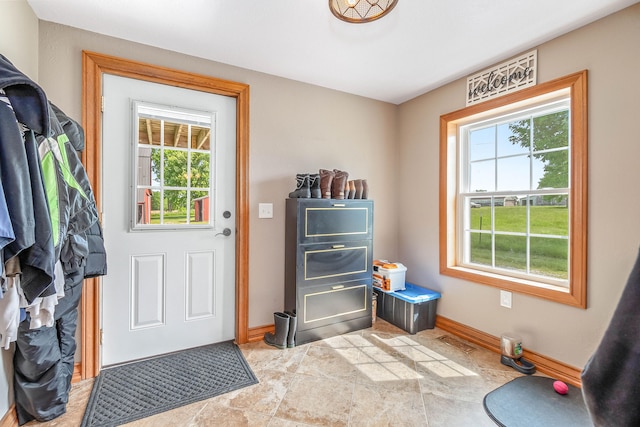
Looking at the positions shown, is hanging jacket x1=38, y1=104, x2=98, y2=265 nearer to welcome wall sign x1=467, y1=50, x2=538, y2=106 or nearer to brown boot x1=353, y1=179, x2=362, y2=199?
brown boot x1=353, y1=179, x2=362, y2=199

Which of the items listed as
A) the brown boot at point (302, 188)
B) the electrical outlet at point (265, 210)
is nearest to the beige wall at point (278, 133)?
the electrical outlet at point (265, 210)

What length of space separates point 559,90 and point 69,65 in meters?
3.19

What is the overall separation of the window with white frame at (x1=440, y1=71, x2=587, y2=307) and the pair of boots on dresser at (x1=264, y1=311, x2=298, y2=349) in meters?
1.47

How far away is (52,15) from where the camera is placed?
181cm

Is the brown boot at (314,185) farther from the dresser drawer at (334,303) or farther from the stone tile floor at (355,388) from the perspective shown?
the stone tile floor at (355,388)

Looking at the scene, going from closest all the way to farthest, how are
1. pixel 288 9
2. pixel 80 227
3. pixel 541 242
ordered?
pixel 80 227, pixel 288 9, pixel 541 242

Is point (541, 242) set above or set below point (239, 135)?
below

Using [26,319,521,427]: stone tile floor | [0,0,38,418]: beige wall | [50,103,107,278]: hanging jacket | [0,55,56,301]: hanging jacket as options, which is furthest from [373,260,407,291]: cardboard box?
[0,0,38,418]: beige wall

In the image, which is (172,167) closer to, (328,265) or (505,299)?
(328,265)

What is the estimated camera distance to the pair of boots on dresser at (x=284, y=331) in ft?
7.79

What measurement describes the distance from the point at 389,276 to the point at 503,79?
1871 mm

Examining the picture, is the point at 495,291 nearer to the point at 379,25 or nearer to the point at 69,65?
the point at 379,25

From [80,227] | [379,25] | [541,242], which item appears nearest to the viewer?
[80,227]

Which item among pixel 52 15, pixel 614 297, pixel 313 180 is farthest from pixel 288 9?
pixel 614 297
